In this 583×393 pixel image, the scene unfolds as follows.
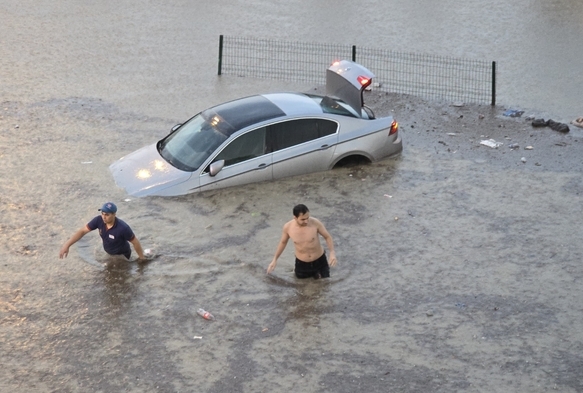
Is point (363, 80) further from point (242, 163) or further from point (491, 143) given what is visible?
point (242, 163)

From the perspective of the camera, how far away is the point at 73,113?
16.8 m

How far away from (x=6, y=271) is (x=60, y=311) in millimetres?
1274

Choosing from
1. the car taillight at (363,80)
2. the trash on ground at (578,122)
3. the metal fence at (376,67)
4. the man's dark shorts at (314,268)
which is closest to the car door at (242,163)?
the car taillight at (363,80)

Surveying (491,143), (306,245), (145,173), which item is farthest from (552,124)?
(145,173)

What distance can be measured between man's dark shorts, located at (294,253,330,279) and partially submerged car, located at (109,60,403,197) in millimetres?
2811

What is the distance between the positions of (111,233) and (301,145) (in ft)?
12.9

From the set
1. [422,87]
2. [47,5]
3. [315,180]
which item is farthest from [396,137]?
[47,5]

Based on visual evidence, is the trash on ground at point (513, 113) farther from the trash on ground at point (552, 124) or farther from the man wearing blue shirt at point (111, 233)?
the man wearing blue shirt at point (111, 233)

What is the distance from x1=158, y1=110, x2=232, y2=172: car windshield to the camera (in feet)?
44.0

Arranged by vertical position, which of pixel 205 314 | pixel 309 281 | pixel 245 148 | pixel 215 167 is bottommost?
pixel 205 314

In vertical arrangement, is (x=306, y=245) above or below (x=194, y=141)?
below

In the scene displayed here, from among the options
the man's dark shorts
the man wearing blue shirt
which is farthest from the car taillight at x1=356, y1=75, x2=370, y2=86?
the man wearing blue shirt

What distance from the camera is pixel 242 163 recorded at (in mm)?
13469

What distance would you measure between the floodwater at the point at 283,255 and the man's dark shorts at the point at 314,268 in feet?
0.44
